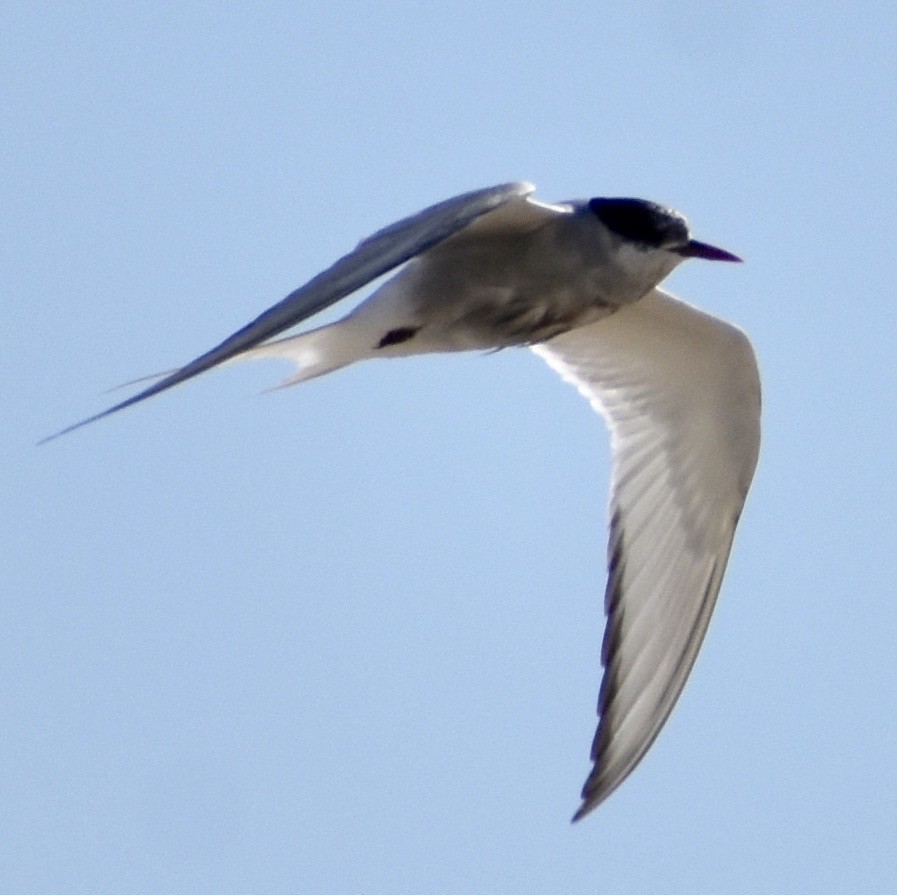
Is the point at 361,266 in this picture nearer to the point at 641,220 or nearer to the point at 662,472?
→ the point at 641,220

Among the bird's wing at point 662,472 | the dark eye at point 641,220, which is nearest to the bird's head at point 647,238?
the dark eye at point 641,220

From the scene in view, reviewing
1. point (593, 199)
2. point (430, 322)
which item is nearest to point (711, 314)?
point (593, 199)

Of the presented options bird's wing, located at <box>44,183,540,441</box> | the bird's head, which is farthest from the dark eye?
bird's wing, located at <box>44,183,540,441</box>

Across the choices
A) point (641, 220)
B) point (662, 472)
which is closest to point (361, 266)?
point (641, 220)

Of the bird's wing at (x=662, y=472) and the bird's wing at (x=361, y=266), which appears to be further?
the bird's wing at (x=662, y=472)

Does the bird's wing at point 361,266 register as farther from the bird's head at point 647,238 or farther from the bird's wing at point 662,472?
the bird's wing at point 662,472

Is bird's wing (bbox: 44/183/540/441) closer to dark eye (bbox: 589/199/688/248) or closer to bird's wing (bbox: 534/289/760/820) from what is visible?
dark eye (bbox: 589/199/688/248)
